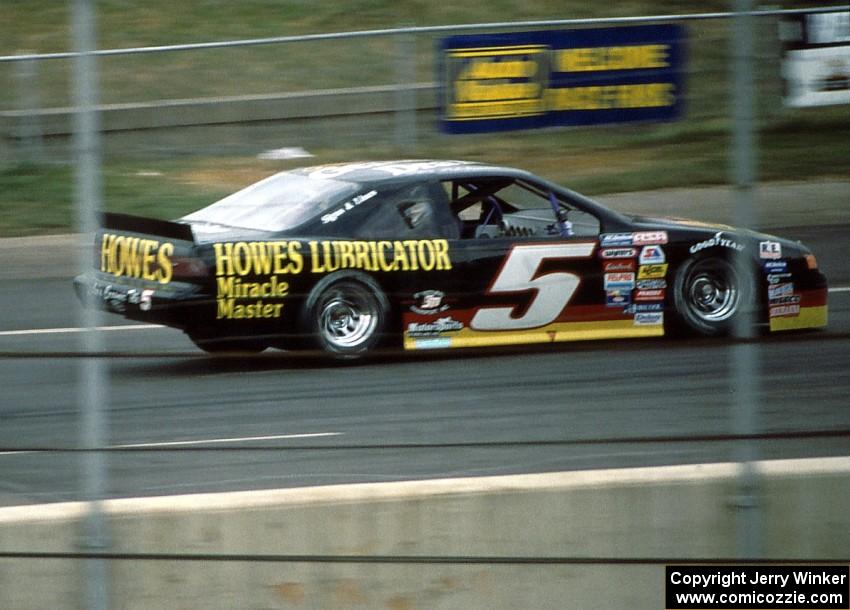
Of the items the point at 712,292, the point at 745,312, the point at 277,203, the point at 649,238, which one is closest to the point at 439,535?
the point at 745,312

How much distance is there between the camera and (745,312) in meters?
4.37

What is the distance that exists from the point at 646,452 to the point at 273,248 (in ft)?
10.3

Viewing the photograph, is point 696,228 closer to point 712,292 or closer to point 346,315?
point 712,292

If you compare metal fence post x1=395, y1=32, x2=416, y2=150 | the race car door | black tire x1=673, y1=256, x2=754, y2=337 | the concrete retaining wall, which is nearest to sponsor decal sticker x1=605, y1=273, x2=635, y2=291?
the race car door

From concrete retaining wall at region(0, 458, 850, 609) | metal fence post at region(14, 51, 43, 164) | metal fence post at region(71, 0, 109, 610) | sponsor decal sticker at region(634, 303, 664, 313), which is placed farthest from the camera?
sponsor decal sticker at region(634, 303, 664, 313)

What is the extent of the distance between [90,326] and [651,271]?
178 inches

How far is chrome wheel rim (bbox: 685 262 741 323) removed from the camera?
520 cm

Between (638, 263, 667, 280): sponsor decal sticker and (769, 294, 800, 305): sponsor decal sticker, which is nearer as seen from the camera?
(769, 294, 800, 305): sponsor decal sticker

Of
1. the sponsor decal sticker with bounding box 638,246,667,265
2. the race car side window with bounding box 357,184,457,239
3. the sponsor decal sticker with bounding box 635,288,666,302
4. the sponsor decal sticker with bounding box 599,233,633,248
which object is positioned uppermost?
the race car side window with bounding box 357,184,457,239

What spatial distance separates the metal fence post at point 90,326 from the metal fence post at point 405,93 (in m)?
1.58

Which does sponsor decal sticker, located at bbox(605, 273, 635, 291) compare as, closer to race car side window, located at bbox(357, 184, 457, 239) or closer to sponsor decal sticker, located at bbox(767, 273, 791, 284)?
race car side window, located at bbox(357, 184, 457, 239)

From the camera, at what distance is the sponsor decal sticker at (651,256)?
320 inches

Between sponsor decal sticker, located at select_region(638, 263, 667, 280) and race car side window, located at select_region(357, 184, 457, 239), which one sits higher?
race car side window, located at select_region(357, 184, 457, 239)

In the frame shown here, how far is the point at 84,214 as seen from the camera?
163 inches
